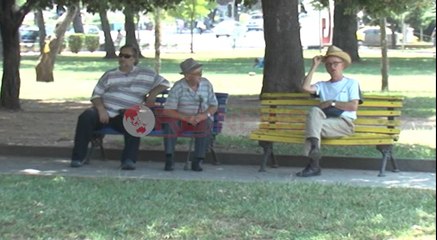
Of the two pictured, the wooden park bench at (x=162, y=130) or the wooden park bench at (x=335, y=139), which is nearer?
the wooden park bench at (x=335, y=139)

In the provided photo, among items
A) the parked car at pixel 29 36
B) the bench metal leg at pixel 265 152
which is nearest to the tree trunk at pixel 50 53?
the bench metal leg at pixel 265 152

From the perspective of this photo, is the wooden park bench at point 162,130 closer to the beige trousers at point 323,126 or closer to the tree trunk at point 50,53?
the beige trousers at point 323,126

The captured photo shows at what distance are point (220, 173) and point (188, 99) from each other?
3.05 feet

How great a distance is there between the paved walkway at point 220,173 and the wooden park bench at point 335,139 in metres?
0.23

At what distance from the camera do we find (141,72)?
360 inches

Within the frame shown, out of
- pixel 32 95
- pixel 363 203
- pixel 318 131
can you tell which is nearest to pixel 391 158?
pixel 318 131

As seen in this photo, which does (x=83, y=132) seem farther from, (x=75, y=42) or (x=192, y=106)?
(x=75, y=42)

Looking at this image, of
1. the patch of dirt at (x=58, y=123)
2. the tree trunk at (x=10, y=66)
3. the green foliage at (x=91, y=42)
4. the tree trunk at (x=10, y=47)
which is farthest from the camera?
the green foliage at (x=91, y=42)

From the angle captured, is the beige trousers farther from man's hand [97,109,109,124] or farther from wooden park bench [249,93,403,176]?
man's hand [97,109,109,124]

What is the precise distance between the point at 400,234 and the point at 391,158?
3.20 meters

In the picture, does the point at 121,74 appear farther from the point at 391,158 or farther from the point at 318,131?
the point at 391,158

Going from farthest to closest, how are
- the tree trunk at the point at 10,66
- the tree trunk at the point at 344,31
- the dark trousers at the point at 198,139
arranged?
the tree trunk at the point at 344,31 < the tree trunk at the point at 10,66 < the dark trousers at the point at 198,139

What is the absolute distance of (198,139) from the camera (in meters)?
8.70

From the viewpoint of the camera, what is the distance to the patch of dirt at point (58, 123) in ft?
34.9
